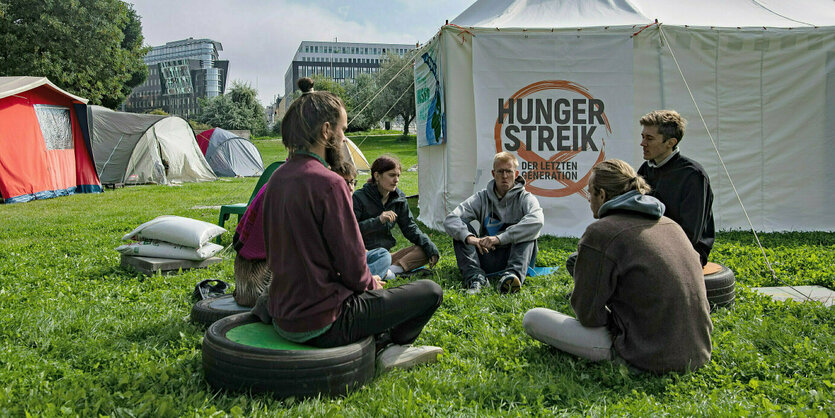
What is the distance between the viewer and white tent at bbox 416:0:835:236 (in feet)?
25.3

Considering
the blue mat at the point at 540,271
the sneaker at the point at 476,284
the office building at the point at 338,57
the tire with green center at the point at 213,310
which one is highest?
the office building at the point at 338,57

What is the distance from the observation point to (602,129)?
25.4 ft

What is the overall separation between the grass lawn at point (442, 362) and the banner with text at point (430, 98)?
3.08m

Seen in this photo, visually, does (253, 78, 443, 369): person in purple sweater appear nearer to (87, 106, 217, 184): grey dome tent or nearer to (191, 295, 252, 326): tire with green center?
(191, 295, 252, 326): tire with green center

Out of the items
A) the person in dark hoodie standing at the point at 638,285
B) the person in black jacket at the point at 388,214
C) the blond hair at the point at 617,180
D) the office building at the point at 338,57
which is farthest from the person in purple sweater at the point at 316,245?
the office building at the point at 338,57

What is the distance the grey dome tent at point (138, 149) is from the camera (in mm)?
17500

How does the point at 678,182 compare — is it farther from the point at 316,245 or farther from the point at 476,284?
the point at 316,245

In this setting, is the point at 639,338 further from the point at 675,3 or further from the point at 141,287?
the point at 675,3

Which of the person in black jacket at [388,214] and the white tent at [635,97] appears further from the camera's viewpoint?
the white tent at [635,97]

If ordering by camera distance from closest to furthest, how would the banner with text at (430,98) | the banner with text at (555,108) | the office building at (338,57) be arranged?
the banner with text at (555,108) → the banner with text at (430,98) → the office building at (338,57)

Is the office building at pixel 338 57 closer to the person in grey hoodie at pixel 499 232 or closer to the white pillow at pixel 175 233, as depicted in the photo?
the white pillow at pixel 175 233

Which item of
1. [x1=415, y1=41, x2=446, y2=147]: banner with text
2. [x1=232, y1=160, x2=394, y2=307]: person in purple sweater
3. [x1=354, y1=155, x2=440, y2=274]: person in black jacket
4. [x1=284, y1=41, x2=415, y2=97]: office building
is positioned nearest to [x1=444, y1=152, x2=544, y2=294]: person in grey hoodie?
[x1=354, y1=155, x2=440, y2=274]: person in black jacket

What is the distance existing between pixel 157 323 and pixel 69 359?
698mm

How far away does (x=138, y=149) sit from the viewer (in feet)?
59.4
